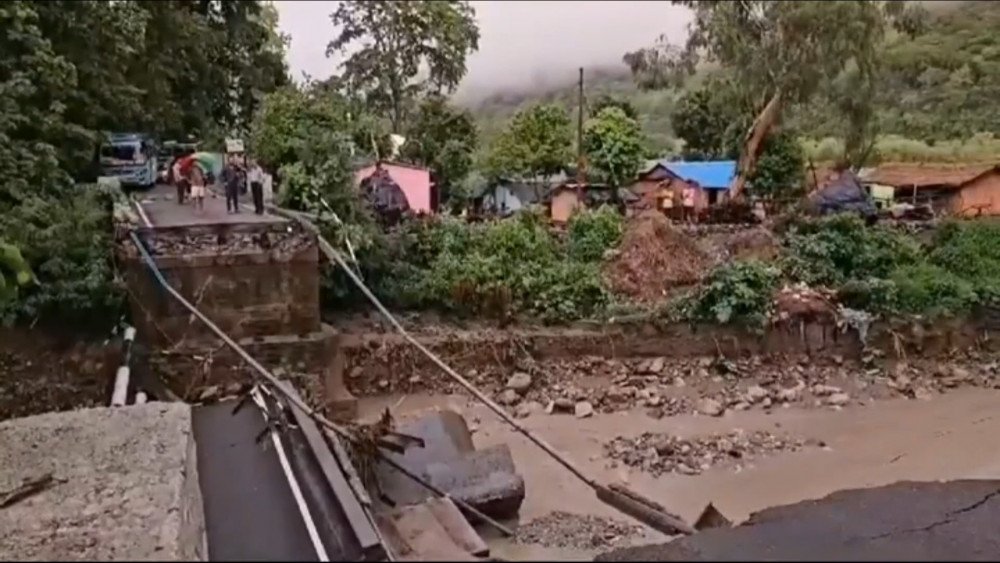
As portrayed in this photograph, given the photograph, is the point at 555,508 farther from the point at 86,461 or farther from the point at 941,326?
the point at 941,326

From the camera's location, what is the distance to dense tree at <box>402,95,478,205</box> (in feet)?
56.1

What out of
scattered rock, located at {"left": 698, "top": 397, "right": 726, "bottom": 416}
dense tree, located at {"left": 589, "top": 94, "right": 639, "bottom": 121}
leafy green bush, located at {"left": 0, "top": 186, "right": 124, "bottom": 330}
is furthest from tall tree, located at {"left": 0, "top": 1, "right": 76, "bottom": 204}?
dense tree, located at {"left": 589, "top": 94, "right": 639, "bottom": 121}

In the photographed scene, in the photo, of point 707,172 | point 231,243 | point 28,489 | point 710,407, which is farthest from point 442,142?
point 28,489

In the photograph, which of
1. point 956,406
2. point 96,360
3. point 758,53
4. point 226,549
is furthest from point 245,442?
point 758,53

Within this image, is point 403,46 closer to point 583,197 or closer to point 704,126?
point 583,197

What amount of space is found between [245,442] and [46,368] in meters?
6.08

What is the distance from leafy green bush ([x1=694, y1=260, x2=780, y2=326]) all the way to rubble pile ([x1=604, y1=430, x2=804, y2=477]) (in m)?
2.49

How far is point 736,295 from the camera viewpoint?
1192 centimetres

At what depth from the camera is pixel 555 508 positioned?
24.6ft

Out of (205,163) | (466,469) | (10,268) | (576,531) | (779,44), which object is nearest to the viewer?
(466,469)

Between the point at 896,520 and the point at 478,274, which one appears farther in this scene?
the point at 478,274

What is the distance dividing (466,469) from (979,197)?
998cm

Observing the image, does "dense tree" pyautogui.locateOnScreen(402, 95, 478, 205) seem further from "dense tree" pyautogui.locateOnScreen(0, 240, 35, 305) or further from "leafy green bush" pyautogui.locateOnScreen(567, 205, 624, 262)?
"dense tree" pyautogui.locateOnScreen(0, 240, 35, 305)

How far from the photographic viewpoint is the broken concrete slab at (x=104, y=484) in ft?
12.9
